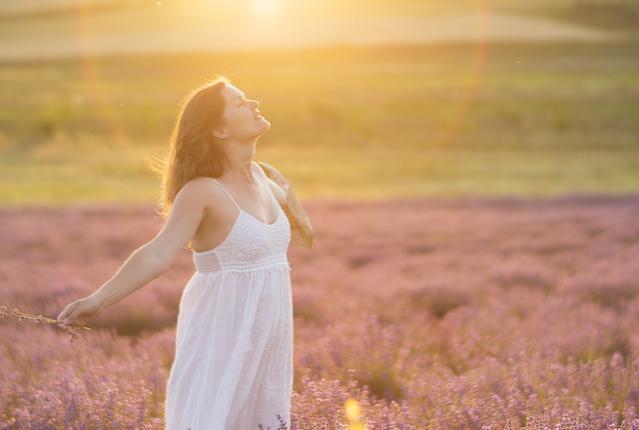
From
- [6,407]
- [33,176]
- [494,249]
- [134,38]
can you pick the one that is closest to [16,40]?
[134,38]

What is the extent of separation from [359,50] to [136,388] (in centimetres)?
6251

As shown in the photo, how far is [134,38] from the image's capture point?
6631cm

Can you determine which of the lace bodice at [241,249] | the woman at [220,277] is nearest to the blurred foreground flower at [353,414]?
the woman at [220,277]

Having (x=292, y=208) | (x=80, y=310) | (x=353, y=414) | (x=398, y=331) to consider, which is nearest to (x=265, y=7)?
(x=398, y=331)

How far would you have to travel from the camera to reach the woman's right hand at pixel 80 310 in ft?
10.0

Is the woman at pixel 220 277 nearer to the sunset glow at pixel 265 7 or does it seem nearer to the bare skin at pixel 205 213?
the bare skin at pixel 205 213

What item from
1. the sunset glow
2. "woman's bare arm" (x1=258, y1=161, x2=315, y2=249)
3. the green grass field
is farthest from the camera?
the sunset glow

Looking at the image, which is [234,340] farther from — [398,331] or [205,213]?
[398,331]

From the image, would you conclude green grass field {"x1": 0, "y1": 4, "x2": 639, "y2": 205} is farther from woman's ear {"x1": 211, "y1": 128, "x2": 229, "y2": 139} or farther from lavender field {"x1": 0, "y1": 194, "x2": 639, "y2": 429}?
woman's ear {"x1": 211, "y1": 128, "x2": 229, "y2": 139}

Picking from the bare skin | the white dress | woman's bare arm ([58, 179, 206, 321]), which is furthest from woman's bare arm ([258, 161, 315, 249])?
woman's bare arm ([58, 179, 206, 321])

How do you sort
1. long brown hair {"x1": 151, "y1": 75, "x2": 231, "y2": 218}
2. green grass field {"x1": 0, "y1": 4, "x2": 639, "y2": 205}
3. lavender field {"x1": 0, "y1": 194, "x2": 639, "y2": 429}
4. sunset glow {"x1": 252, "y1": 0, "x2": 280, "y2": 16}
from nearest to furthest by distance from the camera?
long brown hair {"x1": 151, "y1": 75, "x2": 231, "y2": 218}, lavender field {"x1": 0, "y1": 194, "x2": 639, "y2": 429}, green grass field {"x1": 0, "y1": 4, "x2": 639, "y2": 205}, sunset glow {"x1": 252, "y1": 0, "x2": 280, "y2": 16}

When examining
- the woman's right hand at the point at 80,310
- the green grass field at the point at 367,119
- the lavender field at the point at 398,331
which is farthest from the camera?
the green grass field at the point at 367,119

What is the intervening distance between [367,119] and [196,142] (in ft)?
123

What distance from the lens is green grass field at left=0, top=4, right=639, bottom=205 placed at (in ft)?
83.4
